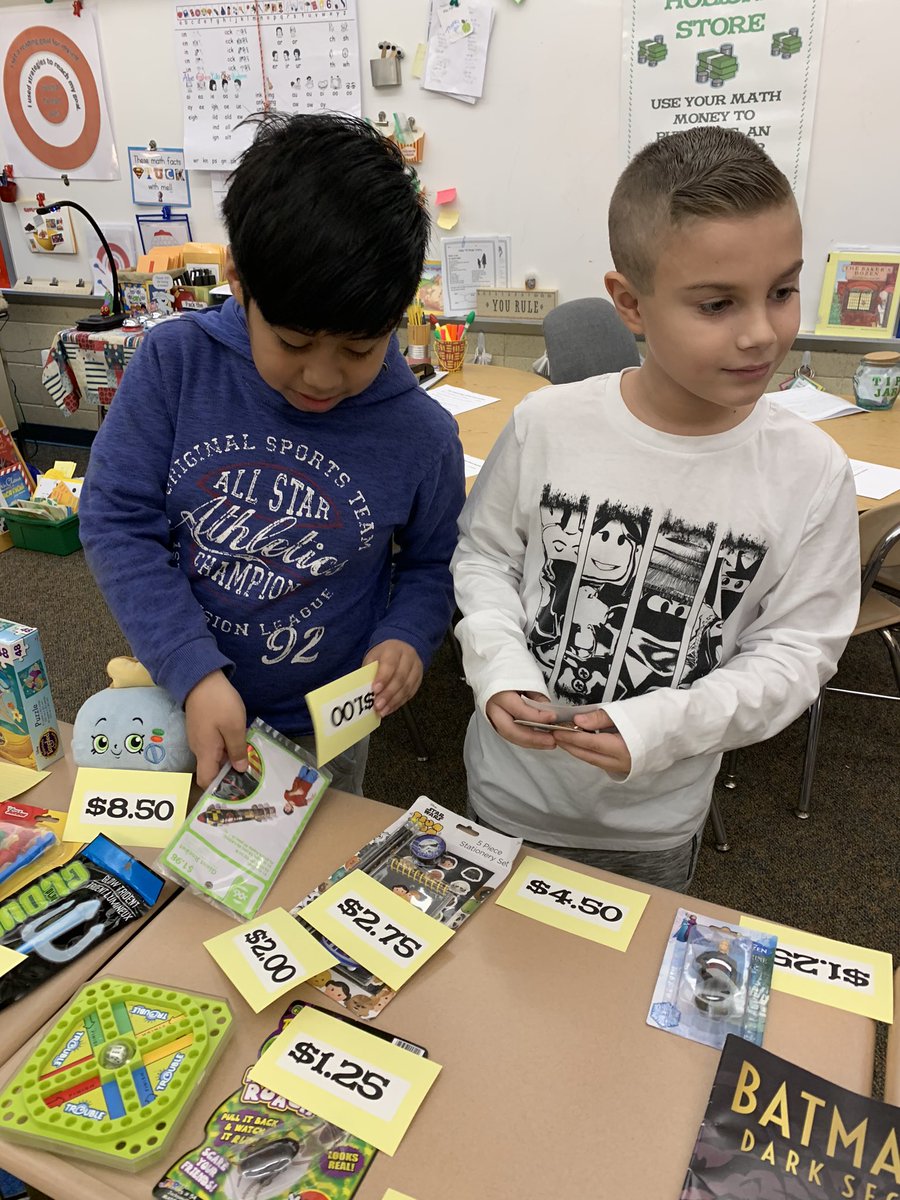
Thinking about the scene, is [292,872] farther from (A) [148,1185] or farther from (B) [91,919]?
(A) [148,1185]

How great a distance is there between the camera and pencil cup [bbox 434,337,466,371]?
2.67m

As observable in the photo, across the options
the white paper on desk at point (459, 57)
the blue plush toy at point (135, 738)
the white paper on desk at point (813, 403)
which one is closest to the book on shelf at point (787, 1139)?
the blue plush toy at point (135, 738)

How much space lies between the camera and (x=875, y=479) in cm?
180

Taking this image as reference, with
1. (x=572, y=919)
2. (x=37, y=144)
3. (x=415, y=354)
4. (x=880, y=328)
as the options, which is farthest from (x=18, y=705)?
(x=37, y=144)

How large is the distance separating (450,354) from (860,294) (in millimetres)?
Answer: 1282

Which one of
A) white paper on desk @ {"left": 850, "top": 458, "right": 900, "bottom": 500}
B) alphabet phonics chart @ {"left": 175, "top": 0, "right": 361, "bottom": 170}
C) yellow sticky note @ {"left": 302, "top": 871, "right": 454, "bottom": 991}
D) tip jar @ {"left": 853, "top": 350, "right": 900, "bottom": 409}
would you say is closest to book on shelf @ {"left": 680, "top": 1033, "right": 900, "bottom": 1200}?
yellow sticky note @ {"left": 302, "top": 871, "right": 454, "bottom": 991}

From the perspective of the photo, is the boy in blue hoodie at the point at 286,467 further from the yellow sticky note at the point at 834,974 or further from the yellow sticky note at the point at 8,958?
the yellow sticky note at the point at 834,974

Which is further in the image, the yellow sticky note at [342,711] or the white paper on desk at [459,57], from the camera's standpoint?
the white paper on desk at [459,57]

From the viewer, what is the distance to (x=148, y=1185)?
1.89 ft

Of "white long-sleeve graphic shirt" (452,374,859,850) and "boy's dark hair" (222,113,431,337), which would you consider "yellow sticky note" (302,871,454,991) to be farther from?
"boy's dark hair" (222,113,431,337)

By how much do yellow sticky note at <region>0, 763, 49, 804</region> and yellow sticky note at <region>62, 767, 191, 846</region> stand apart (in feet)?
0.25

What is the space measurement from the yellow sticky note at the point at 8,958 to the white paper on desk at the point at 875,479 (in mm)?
1664

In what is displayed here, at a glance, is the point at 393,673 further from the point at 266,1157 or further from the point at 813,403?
the point at 813,403

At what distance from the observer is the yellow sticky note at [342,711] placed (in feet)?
2.71
